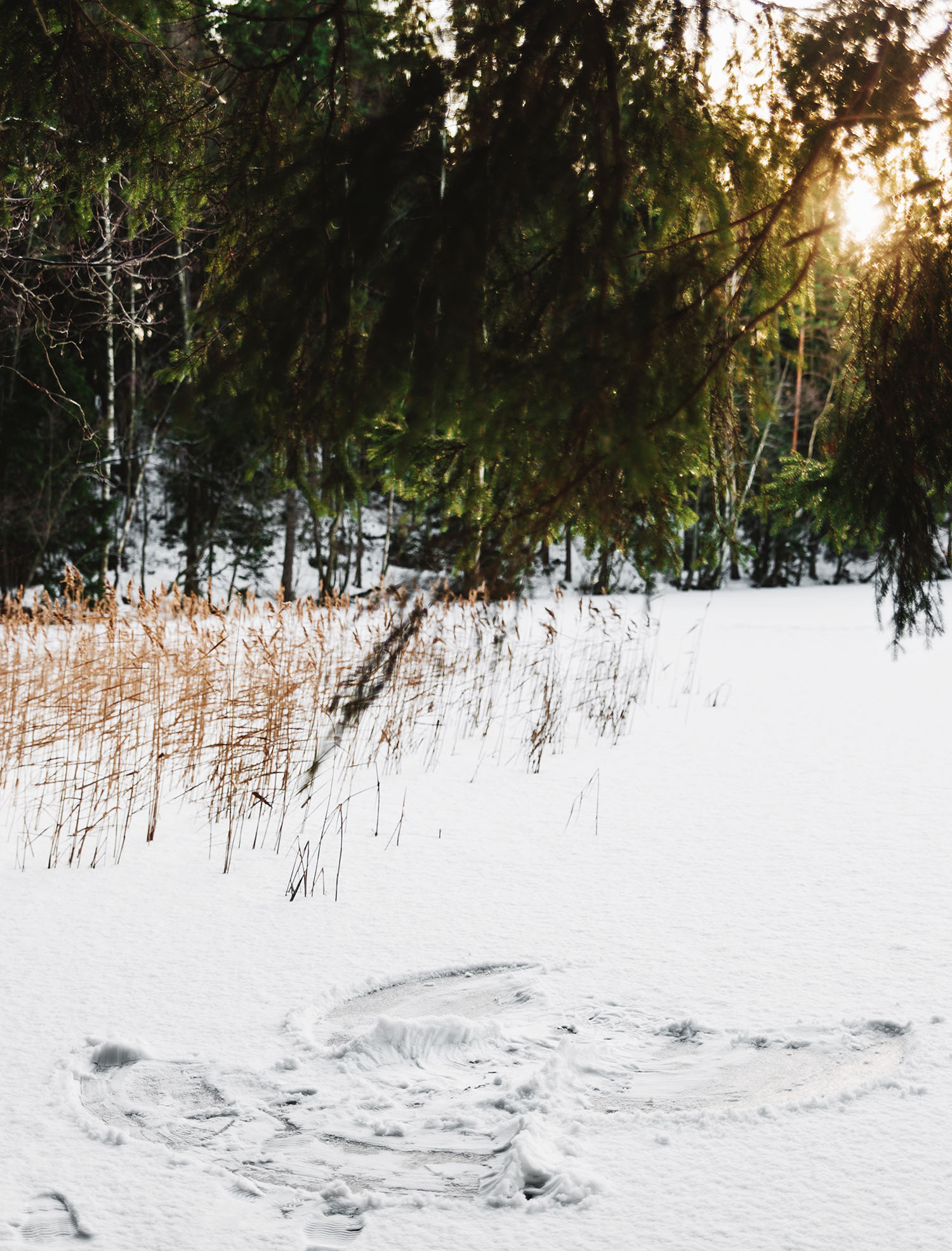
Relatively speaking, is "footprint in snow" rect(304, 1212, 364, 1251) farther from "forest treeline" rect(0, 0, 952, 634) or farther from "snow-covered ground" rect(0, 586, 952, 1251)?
"forest treeline" rect(0, 0, 952, 634)

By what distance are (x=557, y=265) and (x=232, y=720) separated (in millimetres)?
3218

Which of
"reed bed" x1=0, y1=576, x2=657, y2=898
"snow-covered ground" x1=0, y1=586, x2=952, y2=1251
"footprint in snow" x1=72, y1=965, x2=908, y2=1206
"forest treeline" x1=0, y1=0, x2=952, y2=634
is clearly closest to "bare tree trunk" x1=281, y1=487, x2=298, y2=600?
"reed bed" x1=0, y1=576, x2=657, y2=898

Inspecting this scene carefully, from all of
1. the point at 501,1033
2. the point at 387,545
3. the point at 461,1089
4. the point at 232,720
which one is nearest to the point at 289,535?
the point at 232,720

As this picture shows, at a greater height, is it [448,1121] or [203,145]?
[203,145]

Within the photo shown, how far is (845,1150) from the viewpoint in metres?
2.13

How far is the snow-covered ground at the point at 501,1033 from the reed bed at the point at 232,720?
0.61 ft

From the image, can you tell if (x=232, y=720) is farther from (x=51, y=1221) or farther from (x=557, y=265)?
(x=557, y=265)

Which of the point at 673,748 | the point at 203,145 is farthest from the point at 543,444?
the point at 673,748

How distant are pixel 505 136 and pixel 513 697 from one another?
207 inches

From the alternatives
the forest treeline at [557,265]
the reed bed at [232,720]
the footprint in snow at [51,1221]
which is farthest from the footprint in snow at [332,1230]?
the reed bed at [232,720]

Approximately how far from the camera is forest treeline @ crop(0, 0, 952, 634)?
195 centimetres

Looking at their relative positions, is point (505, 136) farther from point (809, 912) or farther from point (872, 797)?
point (872, 797)

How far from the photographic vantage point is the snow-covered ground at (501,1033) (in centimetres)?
196

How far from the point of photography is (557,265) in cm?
203
